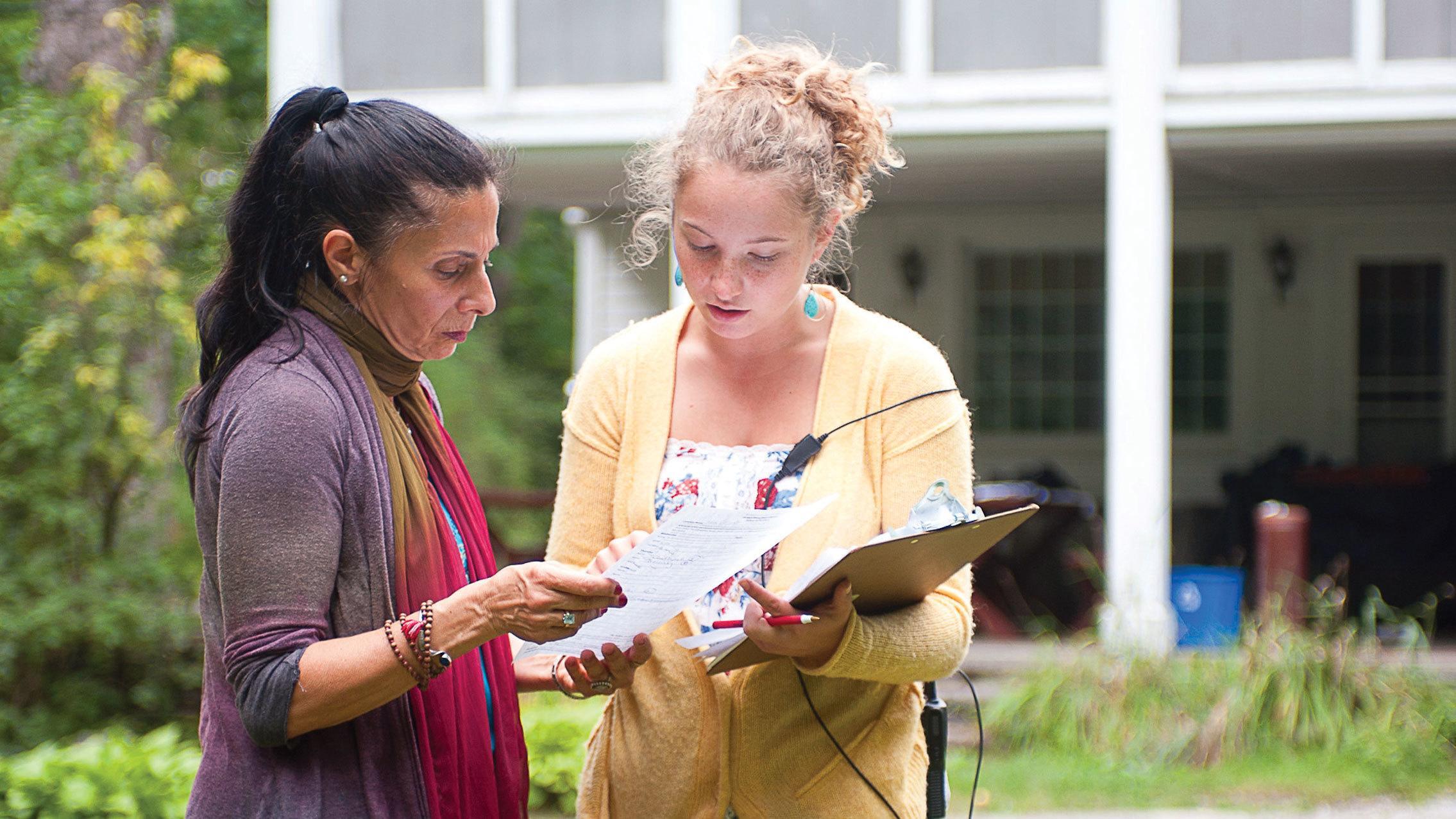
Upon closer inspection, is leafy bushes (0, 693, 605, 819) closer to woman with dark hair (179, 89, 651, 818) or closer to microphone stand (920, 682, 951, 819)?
microphone stand (920, 682, 951, 819)

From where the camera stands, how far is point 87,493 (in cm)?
685

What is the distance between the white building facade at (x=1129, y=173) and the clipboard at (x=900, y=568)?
466 centimetres

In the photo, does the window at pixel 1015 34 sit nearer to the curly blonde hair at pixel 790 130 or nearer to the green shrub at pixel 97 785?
the green shrub at pixel 97 785

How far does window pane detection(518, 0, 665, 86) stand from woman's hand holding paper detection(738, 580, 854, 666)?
6.29 metres

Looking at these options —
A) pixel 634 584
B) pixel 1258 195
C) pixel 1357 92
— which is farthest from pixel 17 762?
pixel 1258 195

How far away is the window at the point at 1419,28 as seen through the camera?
703cm

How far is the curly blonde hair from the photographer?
2.02m

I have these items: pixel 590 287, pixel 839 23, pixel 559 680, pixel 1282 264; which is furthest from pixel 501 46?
pixel 559 680

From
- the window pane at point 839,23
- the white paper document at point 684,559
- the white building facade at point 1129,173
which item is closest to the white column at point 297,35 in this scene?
the white building facade at point 1129,173

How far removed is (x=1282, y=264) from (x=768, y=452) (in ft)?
29.9

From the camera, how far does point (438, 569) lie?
1904 mm

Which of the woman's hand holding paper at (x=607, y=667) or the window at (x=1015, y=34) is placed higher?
the window at (x=1015, y=34)

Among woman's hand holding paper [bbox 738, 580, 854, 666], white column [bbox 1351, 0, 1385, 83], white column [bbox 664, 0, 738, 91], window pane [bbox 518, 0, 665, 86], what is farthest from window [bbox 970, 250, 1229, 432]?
woman's hand holding paper [bbox 738, 580, 854, 666]

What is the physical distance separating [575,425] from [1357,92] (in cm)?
624
